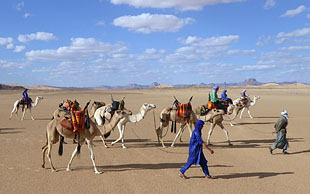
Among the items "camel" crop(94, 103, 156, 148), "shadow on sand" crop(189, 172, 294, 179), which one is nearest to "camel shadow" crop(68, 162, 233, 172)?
"shadow on sand" crop(189, 172, 294, 179)

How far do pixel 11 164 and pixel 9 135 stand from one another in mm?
5897

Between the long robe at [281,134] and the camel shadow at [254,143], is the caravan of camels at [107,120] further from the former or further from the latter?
the long robe at [281,134]

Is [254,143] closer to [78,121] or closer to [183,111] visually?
[183,111]

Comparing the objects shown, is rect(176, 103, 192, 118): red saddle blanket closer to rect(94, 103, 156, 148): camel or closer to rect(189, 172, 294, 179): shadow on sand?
rect(94, 103, 156, 148): camel

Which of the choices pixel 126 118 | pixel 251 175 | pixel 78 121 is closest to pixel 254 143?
pixel 251 175

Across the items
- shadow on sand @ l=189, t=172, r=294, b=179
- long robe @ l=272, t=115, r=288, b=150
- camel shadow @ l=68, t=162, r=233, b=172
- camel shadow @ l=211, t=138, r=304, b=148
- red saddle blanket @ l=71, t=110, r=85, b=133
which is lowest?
camel shadow @ l=68, t=162, r=233, b=172

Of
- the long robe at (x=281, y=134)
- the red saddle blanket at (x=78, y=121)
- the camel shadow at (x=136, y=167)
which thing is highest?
the red saddle blanket at (x=78, y=121)

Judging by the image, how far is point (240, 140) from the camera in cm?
1307

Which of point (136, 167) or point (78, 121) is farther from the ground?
point (78, 121)

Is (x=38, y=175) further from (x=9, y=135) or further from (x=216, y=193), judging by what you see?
(x=9, y=135)

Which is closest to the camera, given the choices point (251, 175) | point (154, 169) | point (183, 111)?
point (251, 175)

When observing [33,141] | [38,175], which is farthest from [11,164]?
[33,141]

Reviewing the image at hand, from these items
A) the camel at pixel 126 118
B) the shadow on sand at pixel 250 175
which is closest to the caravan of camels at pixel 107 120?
the camel at pixel 126 118

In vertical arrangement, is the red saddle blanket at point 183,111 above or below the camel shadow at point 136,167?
above
